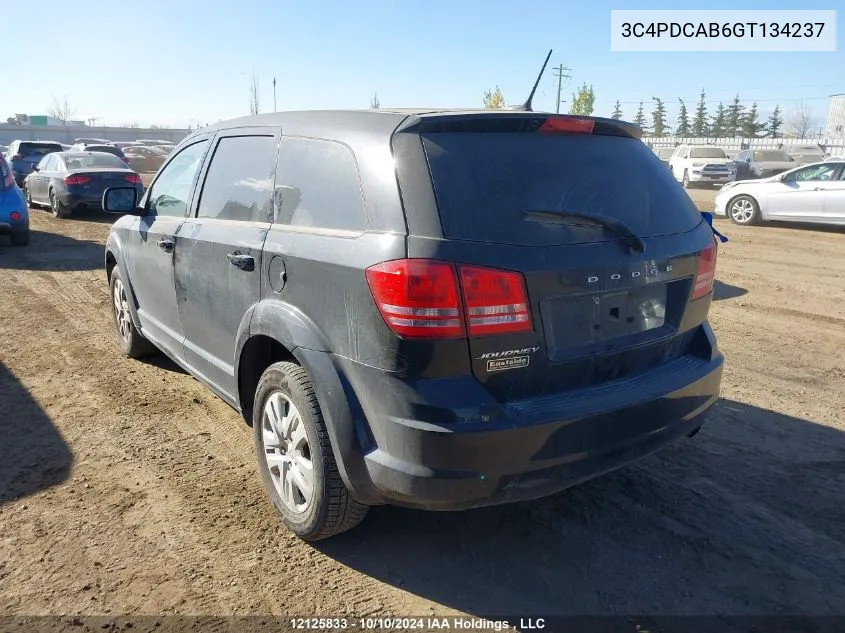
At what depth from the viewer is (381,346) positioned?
7.95ft

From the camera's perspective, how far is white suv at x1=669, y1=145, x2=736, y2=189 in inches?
1120

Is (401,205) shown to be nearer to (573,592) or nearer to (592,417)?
(592,417)

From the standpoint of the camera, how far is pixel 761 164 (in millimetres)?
30156

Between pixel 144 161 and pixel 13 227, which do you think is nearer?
pixel 13 227

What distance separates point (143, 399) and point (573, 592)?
327 centimetres

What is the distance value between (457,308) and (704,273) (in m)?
1.46

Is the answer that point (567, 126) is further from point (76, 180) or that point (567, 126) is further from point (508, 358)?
point (76, 180)

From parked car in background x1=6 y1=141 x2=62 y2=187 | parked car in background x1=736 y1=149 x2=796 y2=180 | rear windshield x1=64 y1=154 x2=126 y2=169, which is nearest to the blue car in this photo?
rear windshield x1=64 y1=154 x2=126 y2=169

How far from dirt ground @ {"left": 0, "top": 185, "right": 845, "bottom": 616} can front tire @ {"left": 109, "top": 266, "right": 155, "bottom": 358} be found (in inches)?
19.8

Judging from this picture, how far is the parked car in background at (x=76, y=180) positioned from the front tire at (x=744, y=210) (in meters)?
12.9

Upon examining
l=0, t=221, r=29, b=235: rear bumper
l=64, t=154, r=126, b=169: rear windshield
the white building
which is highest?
the white building

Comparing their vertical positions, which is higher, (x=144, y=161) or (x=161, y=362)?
(x=144, y=161)

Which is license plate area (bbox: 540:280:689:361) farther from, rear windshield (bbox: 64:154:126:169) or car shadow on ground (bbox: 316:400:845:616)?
rear windshield (bbox: 64:154:126:169)

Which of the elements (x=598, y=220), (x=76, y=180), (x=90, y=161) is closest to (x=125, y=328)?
(x=598, y=220)
